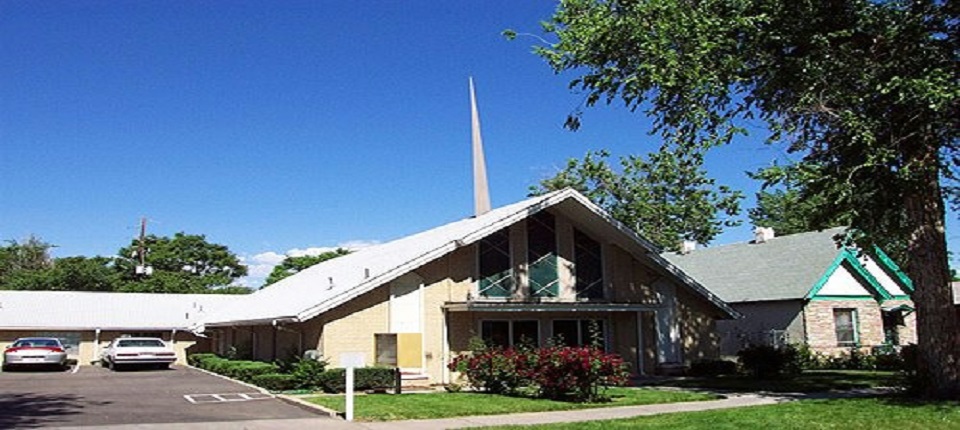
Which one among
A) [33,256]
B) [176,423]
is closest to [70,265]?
[33,256]

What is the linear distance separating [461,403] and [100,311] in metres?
29.9

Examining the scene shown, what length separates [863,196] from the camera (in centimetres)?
1706

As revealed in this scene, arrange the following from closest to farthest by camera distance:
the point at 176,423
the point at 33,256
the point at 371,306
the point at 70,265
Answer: the point at 176,423 < the point at 371,306 < the point at 70,265 < the point at 33,256

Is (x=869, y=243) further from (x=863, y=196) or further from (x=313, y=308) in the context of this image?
(x=313, y=308)

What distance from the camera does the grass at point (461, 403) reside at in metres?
15.5

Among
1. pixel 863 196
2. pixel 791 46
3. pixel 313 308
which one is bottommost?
pixel 313 308

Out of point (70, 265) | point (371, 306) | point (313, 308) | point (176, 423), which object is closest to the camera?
point (176, 423)

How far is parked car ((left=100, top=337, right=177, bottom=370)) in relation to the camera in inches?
1210

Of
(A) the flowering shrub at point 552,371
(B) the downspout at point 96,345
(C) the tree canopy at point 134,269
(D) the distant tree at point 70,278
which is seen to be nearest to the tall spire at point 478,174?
(A) the flowering shrub at point 552,371

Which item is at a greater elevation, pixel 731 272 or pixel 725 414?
pixel 731 272

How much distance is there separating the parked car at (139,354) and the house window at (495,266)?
1498cm

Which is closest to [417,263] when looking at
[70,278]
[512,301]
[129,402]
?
[512,301]

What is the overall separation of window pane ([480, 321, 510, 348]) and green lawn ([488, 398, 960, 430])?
30.8 feet

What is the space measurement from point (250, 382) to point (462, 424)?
35.1ft
